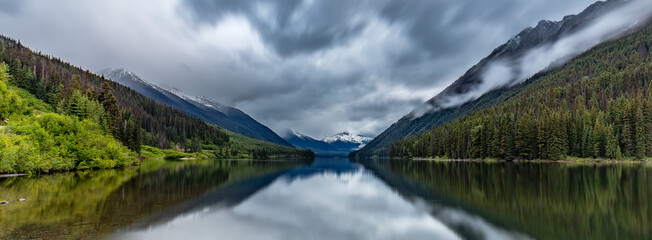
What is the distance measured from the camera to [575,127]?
10056 centimetres

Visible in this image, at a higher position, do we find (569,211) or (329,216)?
(569,211)

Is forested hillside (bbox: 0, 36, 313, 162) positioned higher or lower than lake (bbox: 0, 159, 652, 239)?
higher

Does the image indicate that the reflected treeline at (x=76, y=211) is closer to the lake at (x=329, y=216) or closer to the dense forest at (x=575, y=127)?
the lake at (x=329, y=216)

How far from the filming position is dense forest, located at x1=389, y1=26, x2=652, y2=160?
294 ft

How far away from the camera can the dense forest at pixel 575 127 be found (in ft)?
294

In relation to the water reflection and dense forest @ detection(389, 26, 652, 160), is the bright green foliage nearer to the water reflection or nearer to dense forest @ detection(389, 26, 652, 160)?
the water reflection

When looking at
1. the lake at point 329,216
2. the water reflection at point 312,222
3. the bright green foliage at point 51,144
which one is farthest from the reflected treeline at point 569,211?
the bright green foliage at point 51,144

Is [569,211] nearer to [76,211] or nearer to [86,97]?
[76,211]

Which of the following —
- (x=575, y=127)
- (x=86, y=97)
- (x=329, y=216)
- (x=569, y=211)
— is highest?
(x=86, y=97)

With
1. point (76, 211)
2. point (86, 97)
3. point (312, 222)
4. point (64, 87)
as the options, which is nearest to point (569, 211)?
point (312, 222)

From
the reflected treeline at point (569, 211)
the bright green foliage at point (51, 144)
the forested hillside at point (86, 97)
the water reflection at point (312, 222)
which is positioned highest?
the forested hillside at point (86, 97)

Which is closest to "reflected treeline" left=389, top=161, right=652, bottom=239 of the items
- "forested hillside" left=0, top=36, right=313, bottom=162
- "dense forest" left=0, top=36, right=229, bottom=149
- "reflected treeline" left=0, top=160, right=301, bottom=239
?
"reflected treeline" left=0, top=160, right=301, bottom=239

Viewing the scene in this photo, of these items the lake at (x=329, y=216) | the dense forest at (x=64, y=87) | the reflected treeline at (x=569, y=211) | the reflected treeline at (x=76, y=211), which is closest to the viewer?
the reflected treeline at (x=76, y=211)

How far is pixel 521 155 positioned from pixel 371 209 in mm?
106356
